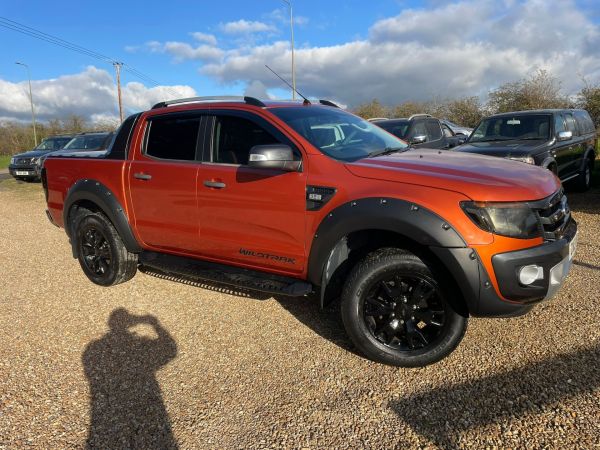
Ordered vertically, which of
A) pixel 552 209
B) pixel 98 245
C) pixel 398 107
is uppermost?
pixel 398 107

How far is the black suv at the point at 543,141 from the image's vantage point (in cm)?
725

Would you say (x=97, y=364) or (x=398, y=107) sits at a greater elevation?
(x=398, y=107)

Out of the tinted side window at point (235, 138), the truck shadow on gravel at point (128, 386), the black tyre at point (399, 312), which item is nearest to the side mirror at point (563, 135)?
the tinted side window at point (235, 138)

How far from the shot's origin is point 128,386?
3035mm

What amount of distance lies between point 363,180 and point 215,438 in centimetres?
183

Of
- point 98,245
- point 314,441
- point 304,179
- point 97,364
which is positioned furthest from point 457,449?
point 98,245

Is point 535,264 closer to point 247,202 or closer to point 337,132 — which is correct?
point 337,132

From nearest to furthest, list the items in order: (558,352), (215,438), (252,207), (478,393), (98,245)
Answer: (215,438), (478,393), (558,352), (252,207), (98,245)

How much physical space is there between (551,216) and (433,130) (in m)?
7.64

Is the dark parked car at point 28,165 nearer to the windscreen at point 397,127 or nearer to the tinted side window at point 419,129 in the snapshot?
the windscreen at point 397,127

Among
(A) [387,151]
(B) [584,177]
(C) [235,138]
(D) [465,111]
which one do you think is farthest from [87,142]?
(D) [465,111]

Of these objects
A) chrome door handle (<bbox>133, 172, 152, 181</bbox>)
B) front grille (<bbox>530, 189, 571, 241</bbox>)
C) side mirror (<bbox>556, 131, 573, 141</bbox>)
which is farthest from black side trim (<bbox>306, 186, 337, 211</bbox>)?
side mirror (<bbox>556, 131, 573, 141</bbox>)

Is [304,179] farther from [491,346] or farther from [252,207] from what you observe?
[491,346]

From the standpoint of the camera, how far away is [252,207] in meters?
3.57
